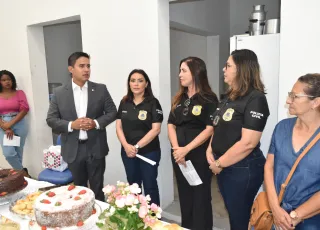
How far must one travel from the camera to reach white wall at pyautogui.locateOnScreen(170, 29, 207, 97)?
18.3ft

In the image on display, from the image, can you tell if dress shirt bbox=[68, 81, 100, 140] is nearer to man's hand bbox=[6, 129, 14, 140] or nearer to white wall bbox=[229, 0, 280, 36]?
man's hand bbox=[6, 129, 14, 140]

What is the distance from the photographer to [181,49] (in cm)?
574

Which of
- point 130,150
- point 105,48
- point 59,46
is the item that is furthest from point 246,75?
point 59,46

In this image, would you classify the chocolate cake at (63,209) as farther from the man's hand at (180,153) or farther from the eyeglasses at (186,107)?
the eyeglasses at (186,107)

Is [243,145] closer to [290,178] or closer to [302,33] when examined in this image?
[290,178]

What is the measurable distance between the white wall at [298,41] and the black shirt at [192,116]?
58 cm

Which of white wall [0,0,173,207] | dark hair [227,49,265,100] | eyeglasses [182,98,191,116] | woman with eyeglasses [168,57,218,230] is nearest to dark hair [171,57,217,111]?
woman with eyeglasses [168,57,218,230]

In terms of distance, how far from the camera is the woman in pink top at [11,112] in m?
3.84

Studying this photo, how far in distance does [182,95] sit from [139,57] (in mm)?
885

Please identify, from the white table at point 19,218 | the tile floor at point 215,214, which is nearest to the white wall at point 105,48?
the tile floor at point 215,214

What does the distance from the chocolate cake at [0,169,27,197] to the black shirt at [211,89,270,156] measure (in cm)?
126

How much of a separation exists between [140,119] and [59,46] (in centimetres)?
338

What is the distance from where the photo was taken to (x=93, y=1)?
3.21 metres

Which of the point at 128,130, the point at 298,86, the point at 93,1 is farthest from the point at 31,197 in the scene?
the point at 93,1
